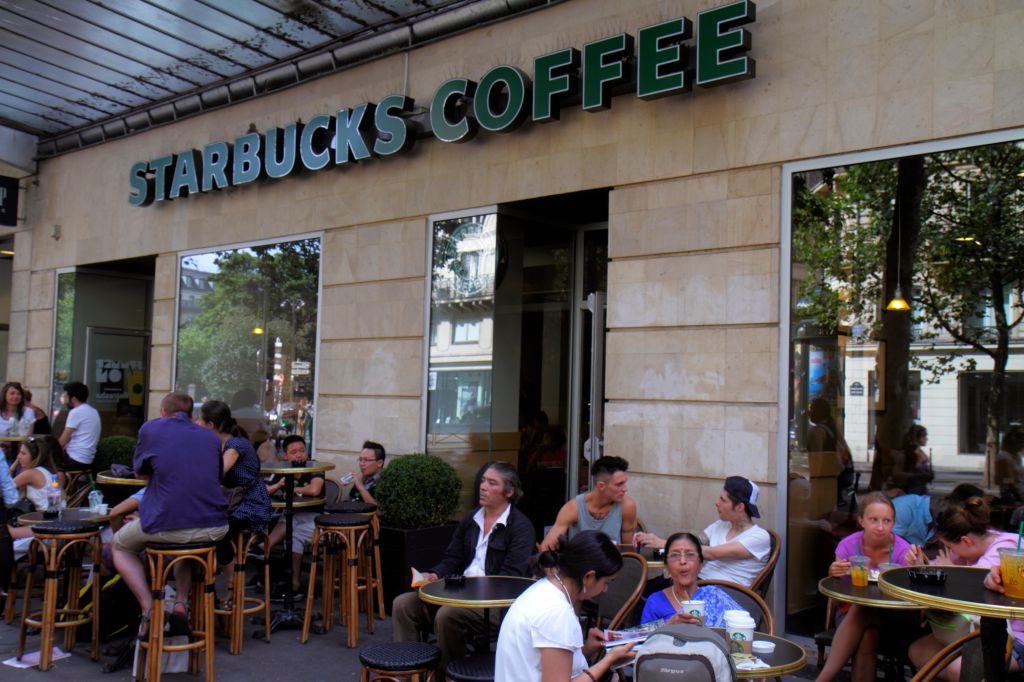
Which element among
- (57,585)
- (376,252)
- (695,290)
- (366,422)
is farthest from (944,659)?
(376,252)

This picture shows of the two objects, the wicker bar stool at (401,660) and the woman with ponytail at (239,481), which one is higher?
the woman with ponytail at (239,481)

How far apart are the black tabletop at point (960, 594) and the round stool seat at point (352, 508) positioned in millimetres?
4169

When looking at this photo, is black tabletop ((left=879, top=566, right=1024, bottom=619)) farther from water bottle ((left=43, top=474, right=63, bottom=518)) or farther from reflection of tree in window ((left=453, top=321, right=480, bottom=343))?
water bottle ((left=43, top=474, right=63, bottom=518))

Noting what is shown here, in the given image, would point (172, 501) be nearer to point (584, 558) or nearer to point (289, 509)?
point (289, 509)

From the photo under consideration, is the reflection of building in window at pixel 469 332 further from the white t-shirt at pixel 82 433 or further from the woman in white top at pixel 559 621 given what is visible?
the woman in white top at pixel 559 621

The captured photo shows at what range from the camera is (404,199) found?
30.9ft

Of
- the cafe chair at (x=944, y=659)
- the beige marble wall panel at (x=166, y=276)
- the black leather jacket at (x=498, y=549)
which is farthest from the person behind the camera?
the beige marble wall panel at (x=166, y=276)

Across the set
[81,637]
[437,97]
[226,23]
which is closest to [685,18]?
[437,97]

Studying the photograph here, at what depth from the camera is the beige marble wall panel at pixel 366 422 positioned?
924 centimetres

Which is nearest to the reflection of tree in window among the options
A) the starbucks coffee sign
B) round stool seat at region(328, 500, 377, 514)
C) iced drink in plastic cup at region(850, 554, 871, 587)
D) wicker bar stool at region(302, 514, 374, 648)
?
the starbucks coffee sign

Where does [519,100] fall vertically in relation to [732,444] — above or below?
above

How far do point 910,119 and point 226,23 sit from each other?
266 inches

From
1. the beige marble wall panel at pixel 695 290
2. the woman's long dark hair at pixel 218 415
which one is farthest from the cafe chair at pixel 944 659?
the woman's long dark hair at pixel 218 415

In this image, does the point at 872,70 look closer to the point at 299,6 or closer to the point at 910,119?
the point at 910,119
